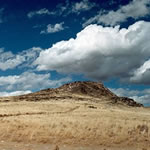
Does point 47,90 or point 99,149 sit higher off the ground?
point 47,90

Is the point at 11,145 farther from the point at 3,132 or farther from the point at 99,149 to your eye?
the point at 99,149

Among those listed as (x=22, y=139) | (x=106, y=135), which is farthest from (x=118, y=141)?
(x=22, y=139)

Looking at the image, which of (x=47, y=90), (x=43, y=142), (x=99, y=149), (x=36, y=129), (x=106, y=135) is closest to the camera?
(x=99, y=149)

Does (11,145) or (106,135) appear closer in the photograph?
(11,145)

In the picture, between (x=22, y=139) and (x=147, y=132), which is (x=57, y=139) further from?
(x=147, y=132)

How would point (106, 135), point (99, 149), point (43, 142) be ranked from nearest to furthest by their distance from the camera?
point (99, 149) < point (43, 142) < point (106, 135)

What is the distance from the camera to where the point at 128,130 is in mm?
24719

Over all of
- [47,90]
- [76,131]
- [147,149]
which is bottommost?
[147,149]

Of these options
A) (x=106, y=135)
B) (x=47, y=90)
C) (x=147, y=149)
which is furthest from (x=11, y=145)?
(x=47, y=90)

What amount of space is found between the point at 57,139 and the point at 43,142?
4.09 ft

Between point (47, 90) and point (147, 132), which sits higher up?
point (47, 90)

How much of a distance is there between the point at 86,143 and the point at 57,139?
2335 millimetres

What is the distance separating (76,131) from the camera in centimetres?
2309

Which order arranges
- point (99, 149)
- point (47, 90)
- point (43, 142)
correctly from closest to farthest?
1. point (99, 149)
2. point (43, 142)
3. point (47, 90)
